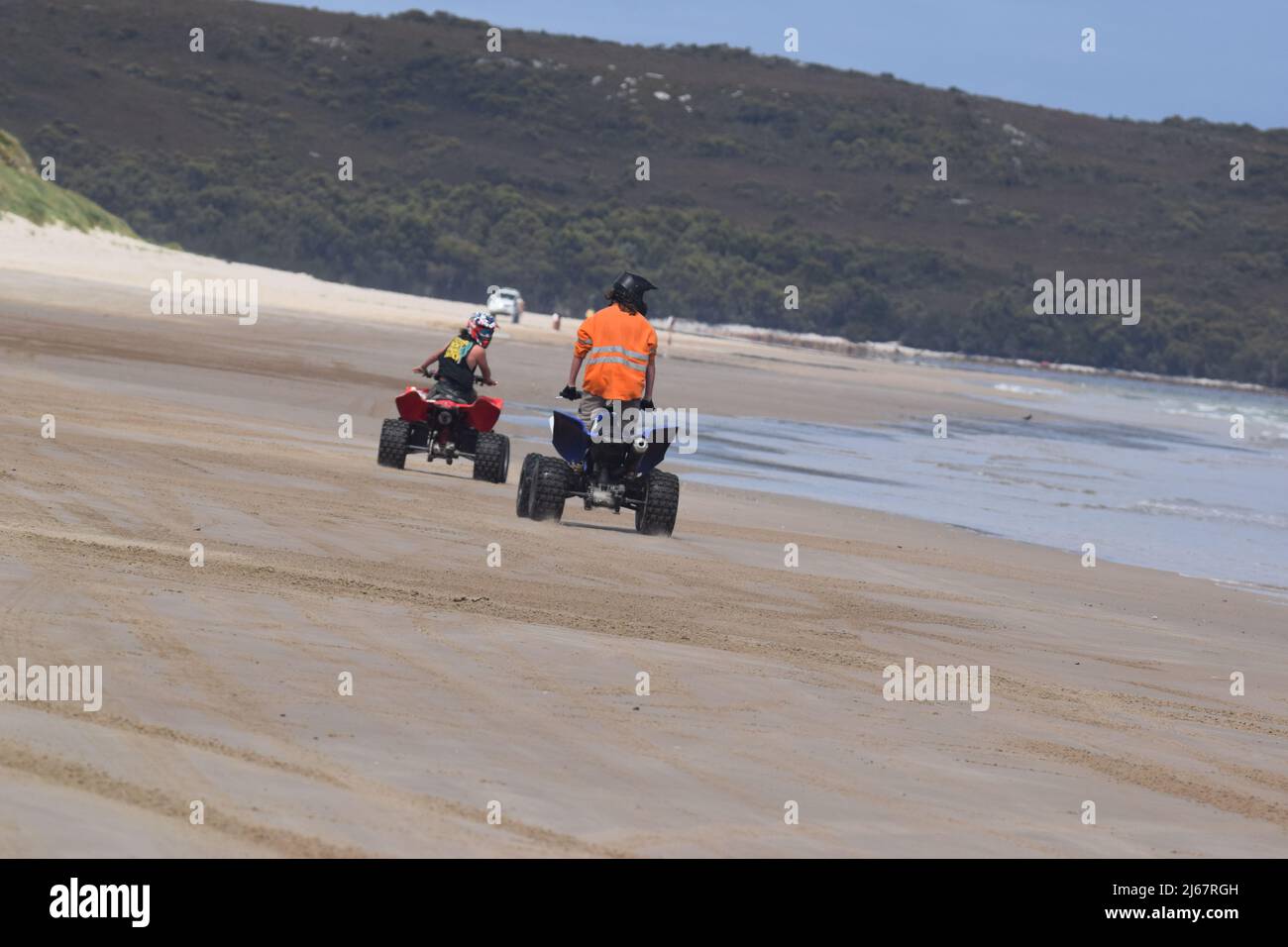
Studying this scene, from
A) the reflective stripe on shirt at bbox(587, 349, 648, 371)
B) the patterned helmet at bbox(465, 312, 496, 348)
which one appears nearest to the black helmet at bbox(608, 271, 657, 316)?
the reflective stripe on shirt at bbox(587, 349, 648, 371)

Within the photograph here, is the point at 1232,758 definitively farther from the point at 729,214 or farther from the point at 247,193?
the point at 729,214

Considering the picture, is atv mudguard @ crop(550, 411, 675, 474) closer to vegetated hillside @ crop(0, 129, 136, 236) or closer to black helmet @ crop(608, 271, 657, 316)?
black helmet @ crop(608, 271, 657, 316)

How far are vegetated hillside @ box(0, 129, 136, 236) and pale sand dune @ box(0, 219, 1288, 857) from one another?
112 ft

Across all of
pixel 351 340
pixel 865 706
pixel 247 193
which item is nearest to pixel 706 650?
pixel 865 706

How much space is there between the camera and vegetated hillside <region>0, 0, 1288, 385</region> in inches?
4648

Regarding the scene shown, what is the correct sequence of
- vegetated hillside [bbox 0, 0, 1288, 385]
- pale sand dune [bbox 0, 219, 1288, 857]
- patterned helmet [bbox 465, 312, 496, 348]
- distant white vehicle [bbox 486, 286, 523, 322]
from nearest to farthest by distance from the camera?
pale sand dune [bbox 0, 219, 1288, 857] → patterned helmet [bbox 465, 312, 496, 348] → distant white vehicle [bbox 486, 286, 523, 322] → vegetated hillside [bbox 0, 0, 1288, 385]

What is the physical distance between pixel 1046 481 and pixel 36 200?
33367mm

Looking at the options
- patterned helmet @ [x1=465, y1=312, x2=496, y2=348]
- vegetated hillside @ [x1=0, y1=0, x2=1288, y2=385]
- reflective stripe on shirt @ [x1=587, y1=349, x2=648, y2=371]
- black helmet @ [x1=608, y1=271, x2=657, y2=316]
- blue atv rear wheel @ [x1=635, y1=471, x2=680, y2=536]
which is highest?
vegetated hillside @ [x1=0, y1=0, x2=1288, y2=385]

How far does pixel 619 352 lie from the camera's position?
1378cm

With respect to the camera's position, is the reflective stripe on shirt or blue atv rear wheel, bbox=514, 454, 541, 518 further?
blue atv rear wheel, bbox=514, 454, 541, 518

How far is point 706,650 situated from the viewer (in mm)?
9219

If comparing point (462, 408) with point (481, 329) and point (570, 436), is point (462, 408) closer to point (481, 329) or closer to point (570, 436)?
point (481, 329)

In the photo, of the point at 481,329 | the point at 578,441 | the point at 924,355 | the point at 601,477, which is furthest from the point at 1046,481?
the point at 924,355

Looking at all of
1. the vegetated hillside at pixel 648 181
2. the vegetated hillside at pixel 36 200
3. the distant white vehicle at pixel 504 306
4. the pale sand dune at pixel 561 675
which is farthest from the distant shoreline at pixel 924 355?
the pale sand dune at pixel 561 675
